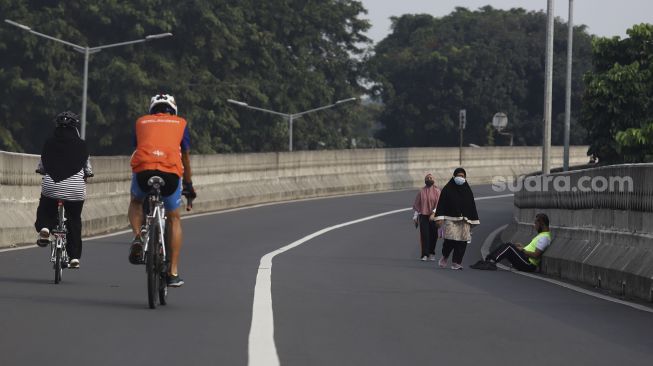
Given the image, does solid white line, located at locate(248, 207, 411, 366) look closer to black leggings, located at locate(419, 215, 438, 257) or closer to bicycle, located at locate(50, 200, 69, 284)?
bicycle, located at locate(50, 200, 69, 284)

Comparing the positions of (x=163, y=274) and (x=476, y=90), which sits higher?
(x=476, y=90)

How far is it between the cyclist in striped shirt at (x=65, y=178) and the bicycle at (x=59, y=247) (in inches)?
2.7

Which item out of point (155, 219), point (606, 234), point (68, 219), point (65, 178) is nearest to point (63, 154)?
point (65, 178)

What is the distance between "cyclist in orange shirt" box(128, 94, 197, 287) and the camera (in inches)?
473

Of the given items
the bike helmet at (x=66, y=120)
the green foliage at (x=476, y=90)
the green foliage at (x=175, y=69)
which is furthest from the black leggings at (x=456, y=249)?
the green foliage at (x=476, y=90)

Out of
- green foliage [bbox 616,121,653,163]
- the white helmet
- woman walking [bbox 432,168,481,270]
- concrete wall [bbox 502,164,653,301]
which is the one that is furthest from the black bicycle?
green foliage [bbox 616,121,653,163]

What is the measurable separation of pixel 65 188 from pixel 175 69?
6886cm

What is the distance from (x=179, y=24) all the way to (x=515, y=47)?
46298 mm

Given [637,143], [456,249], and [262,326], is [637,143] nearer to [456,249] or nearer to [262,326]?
[456,249]

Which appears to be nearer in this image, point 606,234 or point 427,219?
point 606,234

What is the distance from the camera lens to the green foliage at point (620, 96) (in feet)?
151

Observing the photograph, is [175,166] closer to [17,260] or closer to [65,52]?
[17,260]

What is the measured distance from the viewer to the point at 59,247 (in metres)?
14.5

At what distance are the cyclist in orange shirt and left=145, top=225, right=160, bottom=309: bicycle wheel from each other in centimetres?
29
